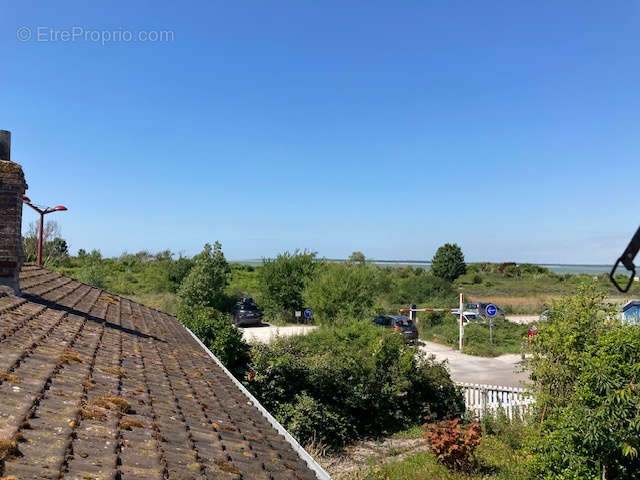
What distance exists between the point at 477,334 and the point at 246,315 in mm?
15029

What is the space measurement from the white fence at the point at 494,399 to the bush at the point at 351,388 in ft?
1.72

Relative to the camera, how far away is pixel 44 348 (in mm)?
4469

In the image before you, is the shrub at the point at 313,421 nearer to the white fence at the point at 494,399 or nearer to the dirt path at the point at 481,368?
the white fence at the point at 494,399

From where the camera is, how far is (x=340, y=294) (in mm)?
25484

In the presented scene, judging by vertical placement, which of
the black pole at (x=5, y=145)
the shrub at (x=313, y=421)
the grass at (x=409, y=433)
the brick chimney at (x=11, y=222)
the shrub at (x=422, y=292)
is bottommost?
the grass at (x=409, y=433)

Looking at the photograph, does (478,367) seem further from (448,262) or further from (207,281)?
(448,262)

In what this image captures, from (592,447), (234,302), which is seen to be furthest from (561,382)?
(234,302)

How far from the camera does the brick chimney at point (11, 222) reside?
622cm

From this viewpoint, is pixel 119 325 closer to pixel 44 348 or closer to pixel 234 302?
pixel 44 348

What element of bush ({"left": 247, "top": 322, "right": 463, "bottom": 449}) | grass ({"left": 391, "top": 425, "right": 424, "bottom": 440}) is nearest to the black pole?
bush ({"left": 247, "top": 322, "right": 463, "bottom": 449})

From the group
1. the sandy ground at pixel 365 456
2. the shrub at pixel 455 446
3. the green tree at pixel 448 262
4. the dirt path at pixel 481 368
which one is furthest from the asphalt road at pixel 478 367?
the green tree at pixel 448 262

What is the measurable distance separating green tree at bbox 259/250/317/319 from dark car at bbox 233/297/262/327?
1510 millimetres

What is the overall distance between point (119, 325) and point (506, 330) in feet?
87.3

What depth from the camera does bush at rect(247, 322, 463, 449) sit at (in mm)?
11492
